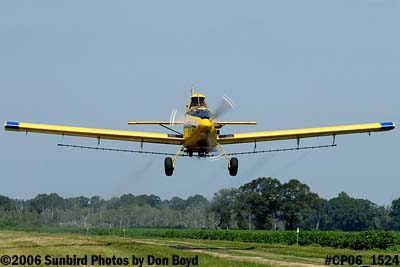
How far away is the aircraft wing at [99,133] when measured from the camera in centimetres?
3341

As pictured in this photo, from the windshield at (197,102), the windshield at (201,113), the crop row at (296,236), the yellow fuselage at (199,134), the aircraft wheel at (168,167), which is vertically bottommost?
the crop row at (296,236)

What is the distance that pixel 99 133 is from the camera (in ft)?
112

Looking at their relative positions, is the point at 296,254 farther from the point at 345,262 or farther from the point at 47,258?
the point at 47,258

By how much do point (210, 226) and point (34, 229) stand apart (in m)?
20.5

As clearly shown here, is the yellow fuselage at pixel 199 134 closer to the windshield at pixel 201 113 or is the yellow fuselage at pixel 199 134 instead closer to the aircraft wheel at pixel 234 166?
the windshield at pixel 201 113

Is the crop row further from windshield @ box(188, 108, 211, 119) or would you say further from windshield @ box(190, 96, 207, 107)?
windshield @ box(188, 108, 211, 119)

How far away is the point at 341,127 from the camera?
3550cm

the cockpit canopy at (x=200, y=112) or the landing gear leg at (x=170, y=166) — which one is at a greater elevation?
the cockpit canopy at (x=200, y=112)

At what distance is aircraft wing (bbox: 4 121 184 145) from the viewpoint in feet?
110

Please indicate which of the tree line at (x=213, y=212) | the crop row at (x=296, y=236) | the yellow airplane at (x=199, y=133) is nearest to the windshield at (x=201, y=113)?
the yellow airplane at (x=199, y=133)

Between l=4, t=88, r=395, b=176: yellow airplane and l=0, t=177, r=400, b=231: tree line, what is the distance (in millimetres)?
23820

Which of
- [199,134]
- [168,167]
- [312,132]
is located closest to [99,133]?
[168,167]

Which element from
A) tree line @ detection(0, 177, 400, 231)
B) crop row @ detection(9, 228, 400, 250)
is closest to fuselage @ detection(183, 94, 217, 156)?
crop row @ detection(9, 228, 400, 250)

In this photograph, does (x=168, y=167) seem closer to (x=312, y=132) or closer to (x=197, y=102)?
(x=197, y=102)
